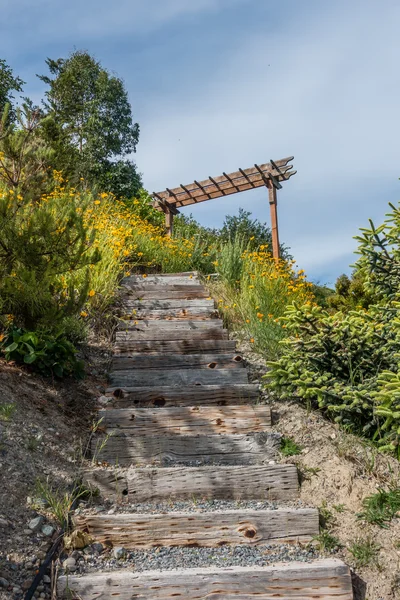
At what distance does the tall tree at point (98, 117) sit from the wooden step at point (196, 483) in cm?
1608

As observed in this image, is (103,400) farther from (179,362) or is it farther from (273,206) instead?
(273,206)

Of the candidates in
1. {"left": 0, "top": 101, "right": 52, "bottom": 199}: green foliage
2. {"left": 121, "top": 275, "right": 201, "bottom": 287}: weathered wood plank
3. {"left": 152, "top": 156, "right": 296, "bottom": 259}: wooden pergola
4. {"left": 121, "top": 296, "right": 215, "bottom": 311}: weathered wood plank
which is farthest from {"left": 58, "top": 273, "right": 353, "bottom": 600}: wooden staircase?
{"left": 152, "top": 156, "right": 296, "bottom": 259}: wooden pergola

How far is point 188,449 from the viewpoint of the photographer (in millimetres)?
3818

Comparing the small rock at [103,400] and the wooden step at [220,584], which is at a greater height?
the small rock at [103,400]

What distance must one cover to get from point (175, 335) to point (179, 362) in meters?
0.55

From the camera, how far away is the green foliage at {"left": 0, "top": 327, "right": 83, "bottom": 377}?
13.4ft

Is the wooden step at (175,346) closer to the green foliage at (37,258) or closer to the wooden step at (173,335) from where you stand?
the wooden step at (173,335)

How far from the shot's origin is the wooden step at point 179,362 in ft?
16.7

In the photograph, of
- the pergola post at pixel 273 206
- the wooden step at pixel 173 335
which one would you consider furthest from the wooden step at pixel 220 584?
the pergola post at pixel 273 206

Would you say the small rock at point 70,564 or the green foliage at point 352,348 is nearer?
the small rock at point 70,564

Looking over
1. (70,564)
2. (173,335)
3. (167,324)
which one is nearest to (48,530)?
(70,564)

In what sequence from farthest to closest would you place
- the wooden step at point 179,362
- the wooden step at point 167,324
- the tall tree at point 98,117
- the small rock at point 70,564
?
the tall tree at point 98,117 < the wooden step at point 167,324 < the wooden step at point 179,362 < the small rock at point 70,564

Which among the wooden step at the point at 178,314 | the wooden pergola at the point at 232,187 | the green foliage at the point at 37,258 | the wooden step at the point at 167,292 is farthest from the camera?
the wooden pergola at the point at 232,187

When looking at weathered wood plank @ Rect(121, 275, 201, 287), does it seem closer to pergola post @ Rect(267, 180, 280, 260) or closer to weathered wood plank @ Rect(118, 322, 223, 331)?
weathered wood plank @ Rect(118, 322, 223, 331)
